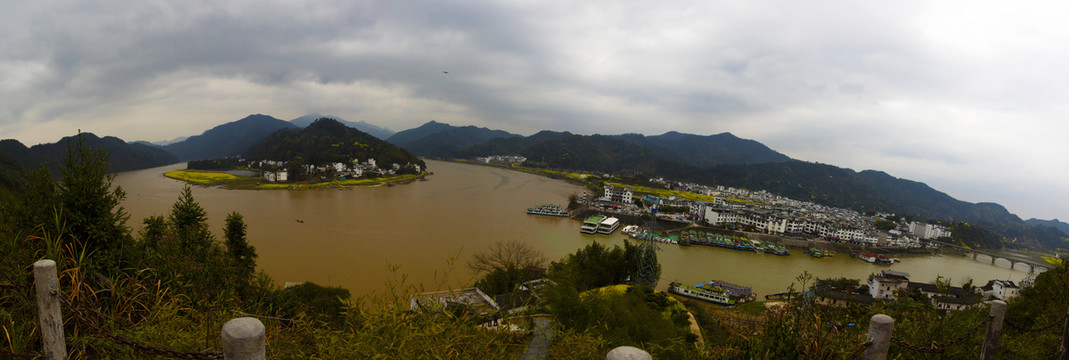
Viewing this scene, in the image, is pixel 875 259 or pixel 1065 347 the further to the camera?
pixel 875 259

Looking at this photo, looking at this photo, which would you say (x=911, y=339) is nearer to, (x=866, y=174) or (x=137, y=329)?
(x=137, y=329)

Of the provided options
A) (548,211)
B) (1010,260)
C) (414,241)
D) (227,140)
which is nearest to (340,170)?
(548,211)

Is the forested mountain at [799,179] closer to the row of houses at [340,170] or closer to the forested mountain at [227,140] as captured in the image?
the row of houses at [340,170]

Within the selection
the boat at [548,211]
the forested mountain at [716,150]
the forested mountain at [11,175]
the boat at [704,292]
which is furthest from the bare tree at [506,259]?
the forested mountain at [716,150]

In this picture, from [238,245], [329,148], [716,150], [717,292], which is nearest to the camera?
[238,245]

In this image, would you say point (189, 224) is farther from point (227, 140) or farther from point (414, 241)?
point (227, 140)

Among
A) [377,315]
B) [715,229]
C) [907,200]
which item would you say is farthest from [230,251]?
[907,200]
